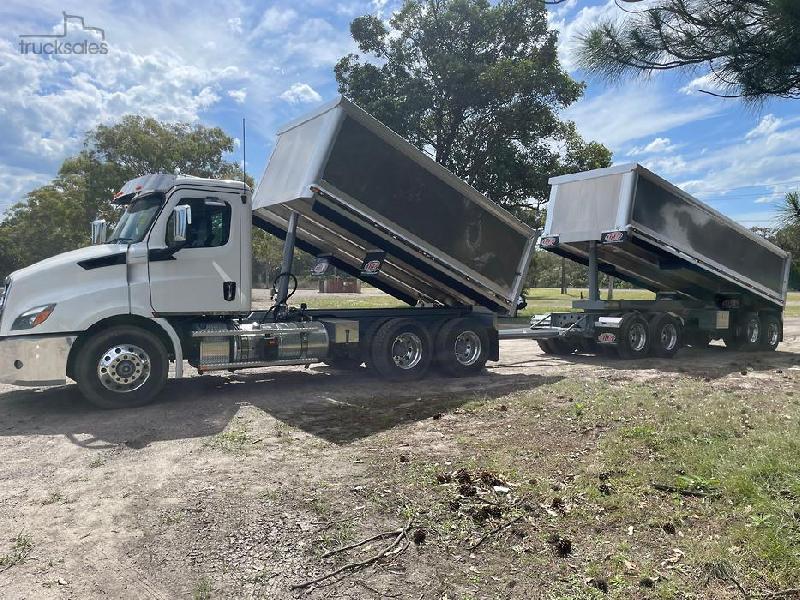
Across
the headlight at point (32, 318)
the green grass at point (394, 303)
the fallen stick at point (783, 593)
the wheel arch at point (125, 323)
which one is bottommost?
the green grass at point (394, 303)

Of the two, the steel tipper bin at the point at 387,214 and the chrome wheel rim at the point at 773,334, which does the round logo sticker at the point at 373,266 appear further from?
the chrome wheel rim at the point at 773,334

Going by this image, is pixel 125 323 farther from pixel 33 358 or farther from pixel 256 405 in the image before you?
pixel 256 405

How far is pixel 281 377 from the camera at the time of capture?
10.2m

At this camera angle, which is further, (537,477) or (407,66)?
(407,66)

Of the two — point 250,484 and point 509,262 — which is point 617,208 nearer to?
point 509,262

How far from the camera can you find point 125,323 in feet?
25.1

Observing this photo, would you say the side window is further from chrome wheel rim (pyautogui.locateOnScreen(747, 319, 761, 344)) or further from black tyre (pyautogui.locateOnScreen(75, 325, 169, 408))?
chrome wheel rim (pyautogui.locateOnScreen(747, 319, 761, 344))

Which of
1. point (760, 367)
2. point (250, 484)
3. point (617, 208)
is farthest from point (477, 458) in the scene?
point (760, 367)

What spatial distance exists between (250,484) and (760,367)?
10.6m

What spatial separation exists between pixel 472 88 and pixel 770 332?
1161 centimetres

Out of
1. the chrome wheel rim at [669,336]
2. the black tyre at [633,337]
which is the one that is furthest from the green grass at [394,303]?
the chrome wheel rim at [669,336]

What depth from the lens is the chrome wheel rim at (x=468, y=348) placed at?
33.5 ft

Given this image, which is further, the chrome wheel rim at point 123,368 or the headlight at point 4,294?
the chrome wheel rim at point 123,368

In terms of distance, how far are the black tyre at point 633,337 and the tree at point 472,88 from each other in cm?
953
